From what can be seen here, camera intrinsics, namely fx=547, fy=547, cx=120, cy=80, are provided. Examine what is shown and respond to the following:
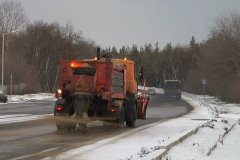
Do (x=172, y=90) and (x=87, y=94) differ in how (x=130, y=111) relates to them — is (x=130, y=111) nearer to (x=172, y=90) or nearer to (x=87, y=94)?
(x=87, y=94)

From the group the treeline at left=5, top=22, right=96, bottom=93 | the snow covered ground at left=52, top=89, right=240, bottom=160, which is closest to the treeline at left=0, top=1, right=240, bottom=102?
the treeline at left=5, top=22, right=96, bottom=93

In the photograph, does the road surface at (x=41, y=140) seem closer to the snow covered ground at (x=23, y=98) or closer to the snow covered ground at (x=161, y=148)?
the snow covered ground at (x=161, y=148)

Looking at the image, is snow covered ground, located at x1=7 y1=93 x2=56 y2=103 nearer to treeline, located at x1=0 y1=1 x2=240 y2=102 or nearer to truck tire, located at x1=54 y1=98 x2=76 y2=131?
treeline, located at x1=0 y1=1 x2=240 y2=102

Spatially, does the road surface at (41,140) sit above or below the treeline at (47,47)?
below

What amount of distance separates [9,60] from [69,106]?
185 ft

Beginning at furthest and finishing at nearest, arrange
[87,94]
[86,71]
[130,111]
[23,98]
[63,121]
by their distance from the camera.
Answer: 1. [23,98]
2. [130,111]
3. [86,71]
4. [63,121]
5. [87,94]

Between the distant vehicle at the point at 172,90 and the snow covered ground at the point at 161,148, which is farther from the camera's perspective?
the distant vehicle at the point at 172,90

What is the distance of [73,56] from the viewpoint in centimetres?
10212

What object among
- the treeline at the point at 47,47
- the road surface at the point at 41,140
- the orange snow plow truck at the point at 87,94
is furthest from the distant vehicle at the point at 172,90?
the orange snow plow truck at the point at 87,94

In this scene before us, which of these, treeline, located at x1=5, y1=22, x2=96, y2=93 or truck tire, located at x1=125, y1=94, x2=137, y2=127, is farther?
treeline, located at x1=5, y1=22, x2=96, y2=93

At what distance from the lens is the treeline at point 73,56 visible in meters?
69.6

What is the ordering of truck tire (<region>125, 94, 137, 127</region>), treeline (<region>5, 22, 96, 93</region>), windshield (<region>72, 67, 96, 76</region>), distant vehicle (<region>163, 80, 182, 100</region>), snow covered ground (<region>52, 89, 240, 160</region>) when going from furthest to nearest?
treeline (<region>5, 22, 96, 93</region>)
distant vehicle (<region>163, 80, 182, 100</region>)
truck tire (<region>125, 94, 137, 127</region>)
windshield (<region>72, 67, 96, 76</region>)
snow covered ground (<region>52, 89, 240, 160</region>)

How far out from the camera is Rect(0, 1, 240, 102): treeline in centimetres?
6956

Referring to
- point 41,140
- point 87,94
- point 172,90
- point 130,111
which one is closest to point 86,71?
point 87,94
